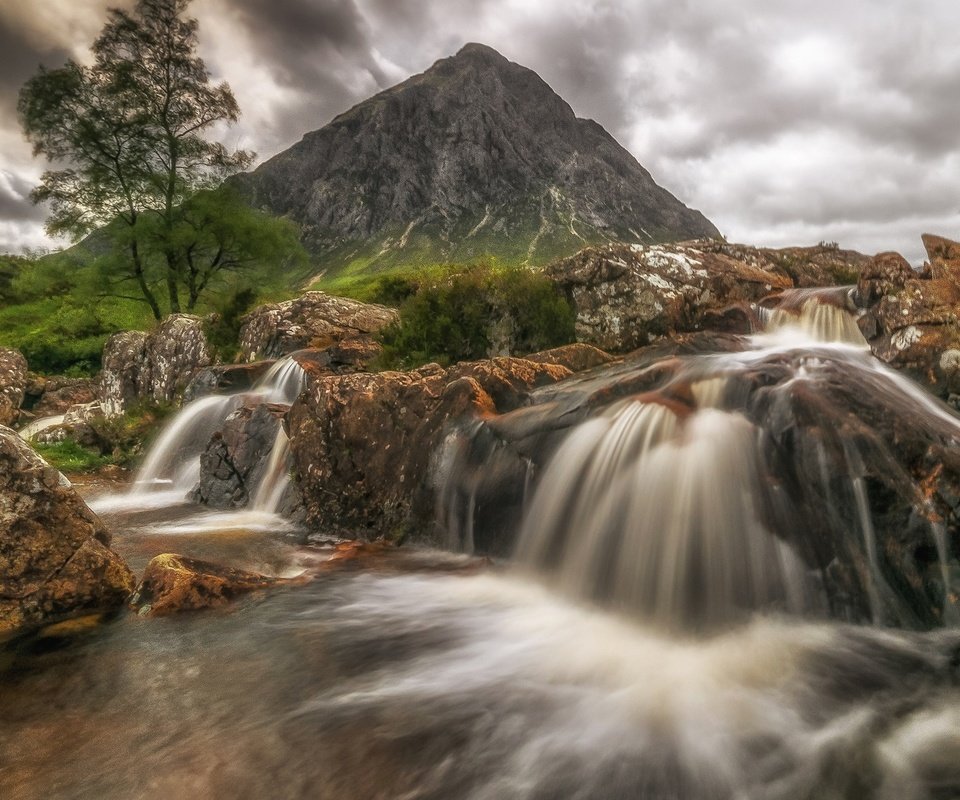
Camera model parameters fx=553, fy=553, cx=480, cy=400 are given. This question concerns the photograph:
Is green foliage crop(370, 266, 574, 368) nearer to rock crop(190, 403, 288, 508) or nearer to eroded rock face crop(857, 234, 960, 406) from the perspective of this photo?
rock crop(190, 403, 288, 508)

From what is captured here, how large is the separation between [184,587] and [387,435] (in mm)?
3994

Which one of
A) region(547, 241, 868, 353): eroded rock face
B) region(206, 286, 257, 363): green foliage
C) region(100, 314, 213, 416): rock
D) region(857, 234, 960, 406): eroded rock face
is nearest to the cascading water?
region(857, 234, 960, 406): eroded rock face

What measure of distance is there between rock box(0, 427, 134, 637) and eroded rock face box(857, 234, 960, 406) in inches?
428

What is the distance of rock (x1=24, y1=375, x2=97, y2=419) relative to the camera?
24234 mm

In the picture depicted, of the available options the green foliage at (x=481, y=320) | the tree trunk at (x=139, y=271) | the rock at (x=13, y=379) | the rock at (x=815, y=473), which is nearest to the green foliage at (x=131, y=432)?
the rock at (x=13, y=379)

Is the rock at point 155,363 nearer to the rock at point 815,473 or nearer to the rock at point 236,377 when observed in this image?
the rock at point 236,377

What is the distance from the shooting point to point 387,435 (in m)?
9.05

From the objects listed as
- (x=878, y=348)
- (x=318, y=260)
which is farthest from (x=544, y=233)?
(x=878, y=348)

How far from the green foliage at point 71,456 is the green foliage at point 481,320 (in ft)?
28.1

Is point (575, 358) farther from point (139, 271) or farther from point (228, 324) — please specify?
point (139, 271)

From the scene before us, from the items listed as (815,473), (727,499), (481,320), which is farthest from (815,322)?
(727,499)

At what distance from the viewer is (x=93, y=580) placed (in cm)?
547

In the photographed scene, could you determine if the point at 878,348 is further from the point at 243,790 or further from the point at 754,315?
the point at 243,790

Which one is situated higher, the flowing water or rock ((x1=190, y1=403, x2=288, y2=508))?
rock ((x1=190, y1=403, x2=288, y2=508))
